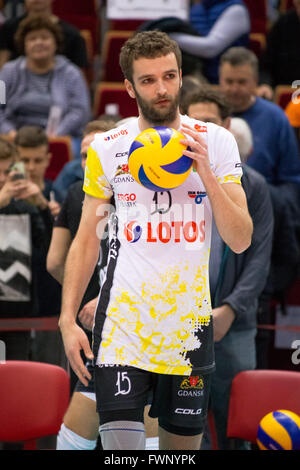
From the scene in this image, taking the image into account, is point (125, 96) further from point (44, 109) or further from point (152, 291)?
point (152, 291)

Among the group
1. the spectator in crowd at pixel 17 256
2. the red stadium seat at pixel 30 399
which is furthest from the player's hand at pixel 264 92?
the red stadium seat at pixel 30 399

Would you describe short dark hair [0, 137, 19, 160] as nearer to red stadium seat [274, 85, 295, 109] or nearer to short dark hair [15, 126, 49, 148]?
short dark hair [15, 126, 49, 148]

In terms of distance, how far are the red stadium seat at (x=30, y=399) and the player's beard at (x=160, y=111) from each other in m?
1.45

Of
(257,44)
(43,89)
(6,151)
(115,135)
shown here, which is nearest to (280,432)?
(115,135)

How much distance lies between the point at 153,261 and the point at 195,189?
1.00ft

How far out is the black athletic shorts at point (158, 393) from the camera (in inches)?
115

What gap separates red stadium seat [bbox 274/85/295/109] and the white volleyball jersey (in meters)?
3.83

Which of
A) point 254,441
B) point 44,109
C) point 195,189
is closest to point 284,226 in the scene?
point 254,441

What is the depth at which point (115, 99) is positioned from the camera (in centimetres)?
725

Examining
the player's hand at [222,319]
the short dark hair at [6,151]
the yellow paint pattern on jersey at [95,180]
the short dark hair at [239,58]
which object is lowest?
the player's hand at [222,319]

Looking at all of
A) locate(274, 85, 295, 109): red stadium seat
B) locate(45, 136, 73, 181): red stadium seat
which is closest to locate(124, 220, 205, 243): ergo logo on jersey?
locate(45, 136, 73, 181): red stadium seat

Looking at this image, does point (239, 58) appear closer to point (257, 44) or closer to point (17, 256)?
point (257, 44)

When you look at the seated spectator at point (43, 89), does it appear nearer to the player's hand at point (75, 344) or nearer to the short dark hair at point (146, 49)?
the short dark hair at point (146, 49)
